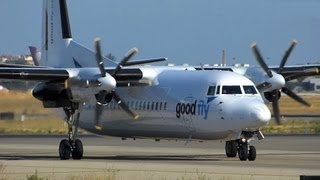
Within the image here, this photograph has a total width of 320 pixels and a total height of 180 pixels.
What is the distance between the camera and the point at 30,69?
29.0 metres

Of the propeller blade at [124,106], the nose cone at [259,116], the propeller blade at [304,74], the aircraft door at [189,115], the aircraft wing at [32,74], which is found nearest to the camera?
the nose cone at [259,116]

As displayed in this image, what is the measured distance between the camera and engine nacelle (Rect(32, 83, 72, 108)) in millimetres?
29156

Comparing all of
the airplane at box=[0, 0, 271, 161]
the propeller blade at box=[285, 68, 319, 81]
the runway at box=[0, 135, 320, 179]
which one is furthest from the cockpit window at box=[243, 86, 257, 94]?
the propeller blade at box=[285, 68, 319, 81]

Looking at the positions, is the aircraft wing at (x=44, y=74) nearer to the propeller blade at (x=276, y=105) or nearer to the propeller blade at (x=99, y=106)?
the propeller blade at (x=99, y=106)

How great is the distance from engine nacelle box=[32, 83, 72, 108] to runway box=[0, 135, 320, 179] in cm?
197

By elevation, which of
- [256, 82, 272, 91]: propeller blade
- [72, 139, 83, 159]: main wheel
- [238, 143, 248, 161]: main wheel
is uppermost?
[256, 82, 272, 91]: propeller blade

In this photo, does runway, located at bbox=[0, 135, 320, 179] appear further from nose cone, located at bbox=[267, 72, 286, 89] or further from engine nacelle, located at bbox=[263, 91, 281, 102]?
nose cone, located at bbox=[267, 72, 286, 89]

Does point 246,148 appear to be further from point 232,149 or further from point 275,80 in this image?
point 275,80

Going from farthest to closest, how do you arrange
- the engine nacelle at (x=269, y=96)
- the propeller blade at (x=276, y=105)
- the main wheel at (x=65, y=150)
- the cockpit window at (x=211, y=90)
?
the engine nacelle at (x=269, y=96) < the propeller blade at (x=276, y=105) < the main wheel at (x=65, y=150) < the cockpit window at (x=211, y=90)

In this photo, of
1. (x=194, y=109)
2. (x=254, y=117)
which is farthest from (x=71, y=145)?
(x=254, y=117)

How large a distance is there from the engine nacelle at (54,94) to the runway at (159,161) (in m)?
1.97

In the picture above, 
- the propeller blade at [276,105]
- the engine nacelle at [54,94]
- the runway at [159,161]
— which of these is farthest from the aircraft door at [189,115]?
the engine nacelle at [54,94]

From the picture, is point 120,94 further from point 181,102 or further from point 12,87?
point 12,87

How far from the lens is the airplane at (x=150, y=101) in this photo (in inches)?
1074
